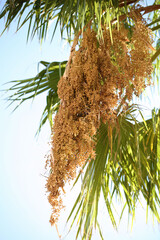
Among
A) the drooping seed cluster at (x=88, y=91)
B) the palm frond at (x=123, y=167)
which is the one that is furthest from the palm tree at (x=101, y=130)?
the drooping seed cluster at (x=88, y=91)

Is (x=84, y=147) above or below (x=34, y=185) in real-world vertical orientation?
below

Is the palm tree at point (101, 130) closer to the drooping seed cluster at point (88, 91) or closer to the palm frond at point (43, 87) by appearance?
the palm frond at point (43, 87)

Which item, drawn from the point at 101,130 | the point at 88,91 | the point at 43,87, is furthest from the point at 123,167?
the point at 88,91

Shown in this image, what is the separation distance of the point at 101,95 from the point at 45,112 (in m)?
1.18

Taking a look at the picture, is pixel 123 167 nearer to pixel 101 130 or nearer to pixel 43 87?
pixel 101 130

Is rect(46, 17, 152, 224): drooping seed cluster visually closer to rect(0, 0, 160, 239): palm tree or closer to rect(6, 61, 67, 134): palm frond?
rect(0, 0, 160, 239): palm tree

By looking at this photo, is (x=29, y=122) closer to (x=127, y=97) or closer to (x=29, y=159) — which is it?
(x=29, y=159)

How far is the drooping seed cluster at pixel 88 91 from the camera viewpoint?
55.1 inches

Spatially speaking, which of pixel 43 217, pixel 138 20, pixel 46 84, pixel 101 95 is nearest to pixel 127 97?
pixel 101 95

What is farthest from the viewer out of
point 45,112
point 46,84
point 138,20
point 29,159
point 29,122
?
point 29,122

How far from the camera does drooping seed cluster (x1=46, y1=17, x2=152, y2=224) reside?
140cm

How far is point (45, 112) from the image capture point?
2.62 m

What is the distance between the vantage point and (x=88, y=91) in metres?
1.46

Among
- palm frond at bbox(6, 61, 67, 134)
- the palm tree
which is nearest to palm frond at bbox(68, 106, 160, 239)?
the palm tree
